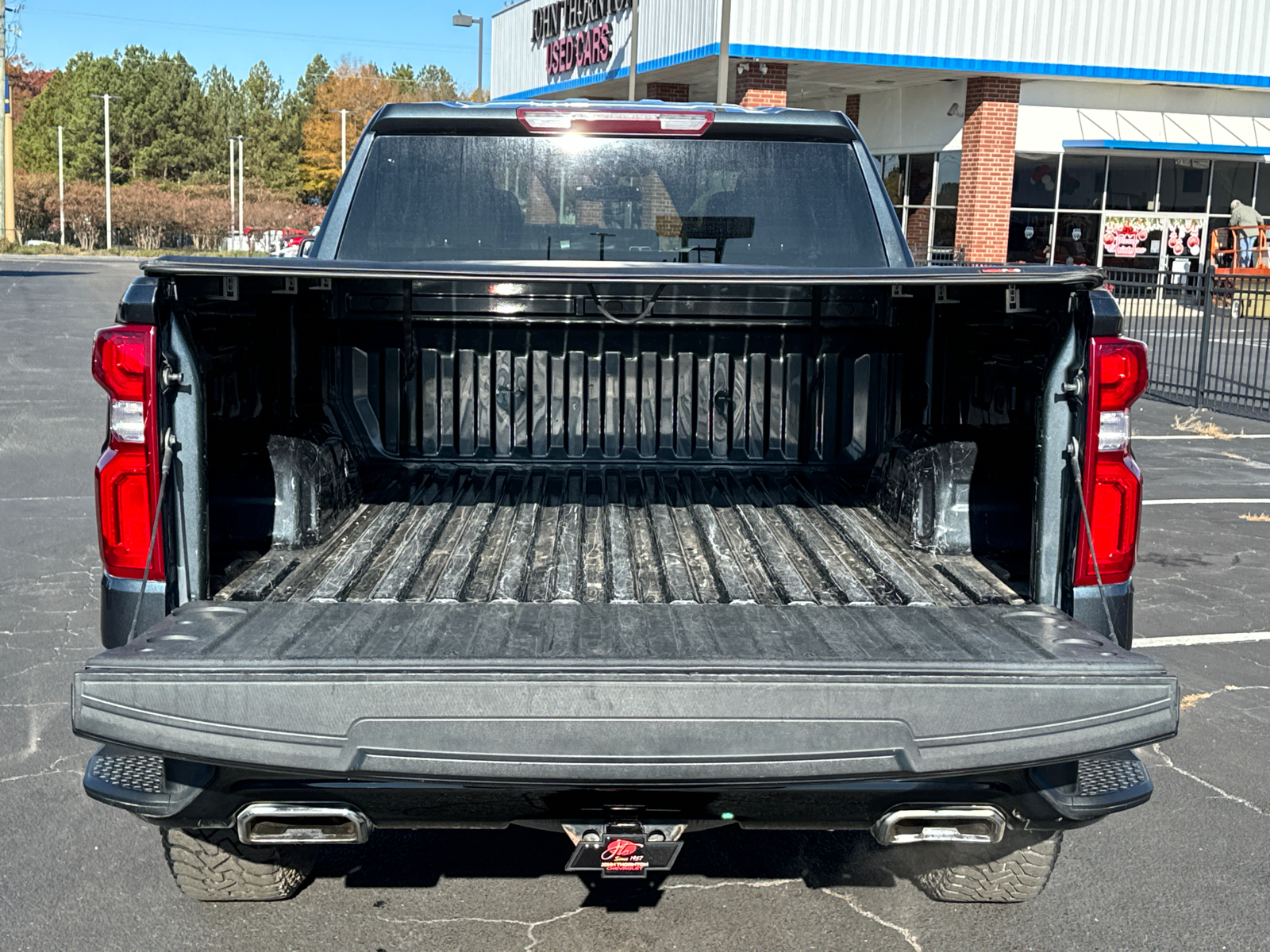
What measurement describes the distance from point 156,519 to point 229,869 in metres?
1.08

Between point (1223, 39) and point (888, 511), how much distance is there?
27117 mm

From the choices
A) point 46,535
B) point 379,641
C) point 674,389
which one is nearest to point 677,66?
point 46,535

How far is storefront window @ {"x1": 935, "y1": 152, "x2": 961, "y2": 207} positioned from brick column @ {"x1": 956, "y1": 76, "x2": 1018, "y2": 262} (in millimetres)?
611

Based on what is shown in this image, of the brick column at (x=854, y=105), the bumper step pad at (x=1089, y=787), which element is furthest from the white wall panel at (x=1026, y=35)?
the bumper step pad at (x=1089, y=787)

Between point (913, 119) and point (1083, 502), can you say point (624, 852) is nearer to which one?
point (1083, 502)

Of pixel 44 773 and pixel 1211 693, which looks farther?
pixel 1211 693

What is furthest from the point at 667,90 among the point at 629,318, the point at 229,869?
the point at 229,869

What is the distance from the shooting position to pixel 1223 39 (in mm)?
26969

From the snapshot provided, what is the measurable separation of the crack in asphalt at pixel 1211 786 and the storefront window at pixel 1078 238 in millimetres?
25677

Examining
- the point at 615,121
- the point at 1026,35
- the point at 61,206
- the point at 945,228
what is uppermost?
the point at 1026,35

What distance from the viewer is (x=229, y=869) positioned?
3.50 m

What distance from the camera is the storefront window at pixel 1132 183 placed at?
2903cm

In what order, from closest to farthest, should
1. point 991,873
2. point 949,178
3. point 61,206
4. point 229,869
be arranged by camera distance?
1. point 229,869
2. point 991,873
3. point 949,178
4. point 61,206

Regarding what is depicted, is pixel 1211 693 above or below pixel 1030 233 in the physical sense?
below
